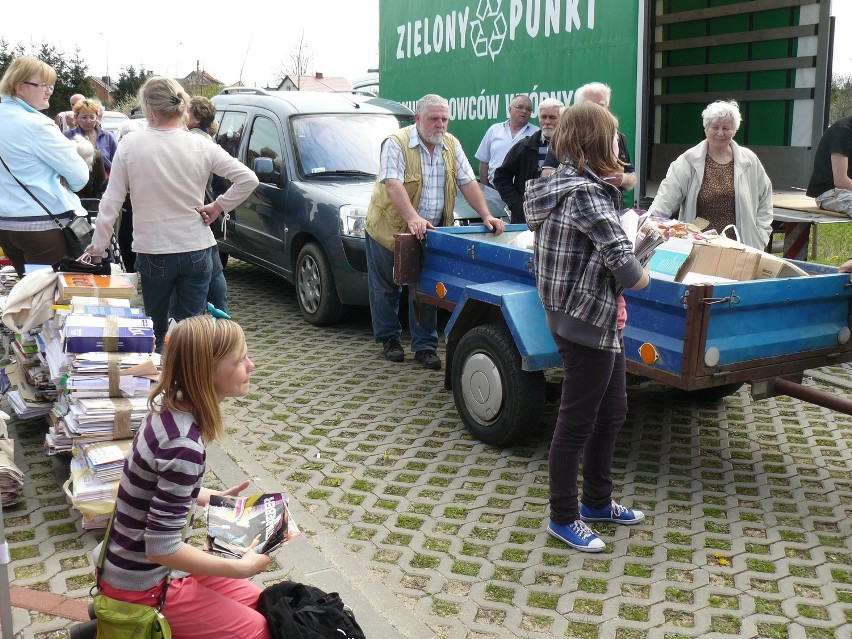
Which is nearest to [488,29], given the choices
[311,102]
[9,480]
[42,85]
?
[311,102]

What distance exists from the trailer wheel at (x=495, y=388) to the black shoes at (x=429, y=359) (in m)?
1.37

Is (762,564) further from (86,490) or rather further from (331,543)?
(86,490)

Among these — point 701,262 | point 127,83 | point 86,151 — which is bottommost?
point 701,262

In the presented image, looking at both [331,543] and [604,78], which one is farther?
[604,78]

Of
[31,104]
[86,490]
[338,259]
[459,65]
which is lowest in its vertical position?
[86,490]

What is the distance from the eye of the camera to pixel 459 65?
10.1 metres

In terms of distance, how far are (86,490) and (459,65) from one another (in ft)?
24.0

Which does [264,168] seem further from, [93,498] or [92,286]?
[93,498]

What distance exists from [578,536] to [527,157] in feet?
13.4

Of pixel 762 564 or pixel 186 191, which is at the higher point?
pixel 186 191

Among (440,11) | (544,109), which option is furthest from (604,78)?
(440,11)

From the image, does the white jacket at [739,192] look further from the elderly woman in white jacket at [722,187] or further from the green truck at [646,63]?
the green truck at [646,63]

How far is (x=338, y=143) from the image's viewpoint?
841cm

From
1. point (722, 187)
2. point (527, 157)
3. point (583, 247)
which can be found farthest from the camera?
point (527, 157)
